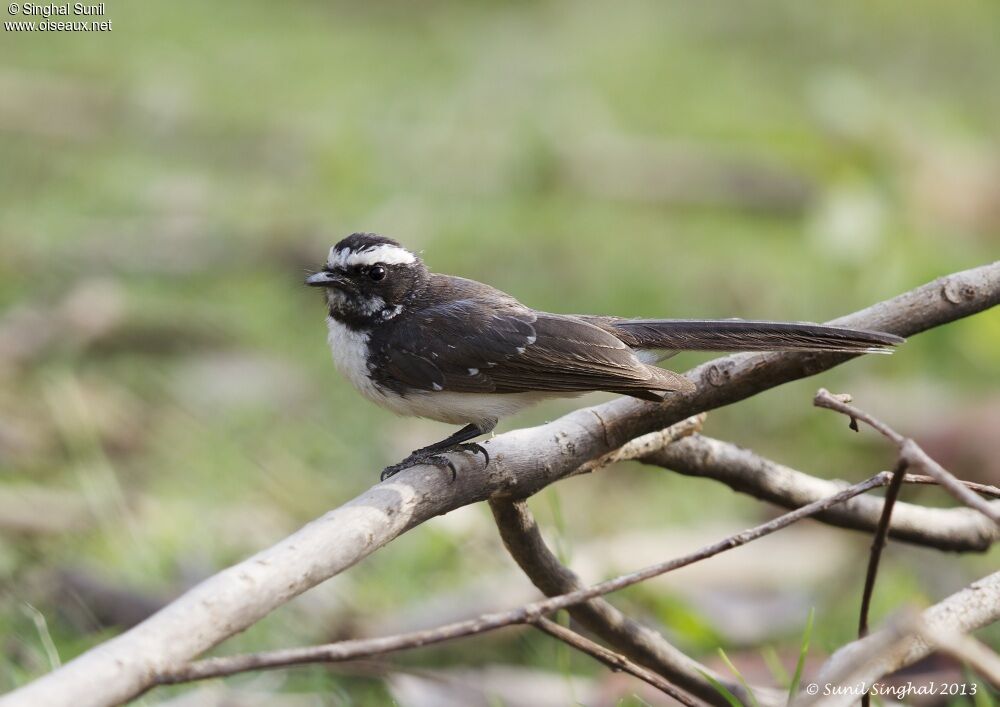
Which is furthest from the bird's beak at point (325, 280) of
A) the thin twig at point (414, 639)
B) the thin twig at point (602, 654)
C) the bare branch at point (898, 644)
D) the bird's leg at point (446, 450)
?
the bare branch at point (898, 644)

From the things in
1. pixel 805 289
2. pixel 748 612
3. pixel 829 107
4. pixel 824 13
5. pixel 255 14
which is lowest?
pixel 748 612

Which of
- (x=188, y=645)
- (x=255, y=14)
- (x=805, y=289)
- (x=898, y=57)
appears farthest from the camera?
(x=255, y=14)

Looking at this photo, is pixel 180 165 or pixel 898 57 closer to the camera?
pixel 180 165

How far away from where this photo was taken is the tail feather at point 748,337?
2969 millimetres

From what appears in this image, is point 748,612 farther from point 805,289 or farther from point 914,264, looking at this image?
point 805,289

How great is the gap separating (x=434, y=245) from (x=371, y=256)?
4.28 metres

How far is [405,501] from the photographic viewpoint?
2.50m

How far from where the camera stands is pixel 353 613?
4.51m

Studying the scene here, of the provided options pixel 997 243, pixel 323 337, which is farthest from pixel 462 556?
pixel 997 243

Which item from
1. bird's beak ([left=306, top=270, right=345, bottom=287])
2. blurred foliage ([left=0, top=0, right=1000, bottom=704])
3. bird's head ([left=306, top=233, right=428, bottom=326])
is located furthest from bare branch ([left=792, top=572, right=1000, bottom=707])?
bird's beak ([left=306, top=270, right=345, bottom=287])

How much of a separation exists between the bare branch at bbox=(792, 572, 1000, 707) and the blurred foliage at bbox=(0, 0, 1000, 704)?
124 cm

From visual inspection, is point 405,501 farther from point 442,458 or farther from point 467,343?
point 467,343

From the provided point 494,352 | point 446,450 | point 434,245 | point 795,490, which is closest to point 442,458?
point 446,450

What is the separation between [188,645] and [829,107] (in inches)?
248
